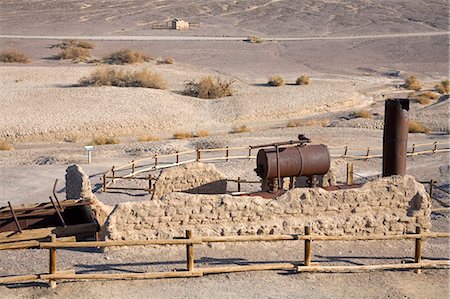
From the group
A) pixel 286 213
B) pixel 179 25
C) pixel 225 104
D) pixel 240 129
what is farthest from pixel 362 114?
pixel 179 25

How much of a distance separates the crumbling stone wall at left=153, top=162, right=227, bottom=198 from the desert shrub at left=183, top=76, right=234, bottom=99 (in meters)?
26.7

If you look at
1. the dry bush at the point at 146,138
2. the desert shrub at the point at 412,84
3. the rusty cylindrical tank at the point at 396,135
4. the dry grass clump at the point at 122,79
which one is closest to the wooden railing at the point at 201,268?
the rusty cylindrical tank at the point at 396,135

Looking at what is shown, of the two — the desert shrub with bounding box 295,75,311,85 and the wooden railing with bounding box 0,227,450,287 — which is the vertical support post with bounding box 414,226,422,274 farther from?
the desert shrub with bounding box 295,75,311,85

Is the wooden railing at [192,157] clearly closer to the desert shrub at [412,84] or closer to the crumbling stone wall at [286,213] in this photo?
the crumbling stone wall at [286,213]

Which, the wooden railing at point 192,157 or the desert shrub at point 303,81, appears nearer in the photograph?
the wooden railing at point 192,157

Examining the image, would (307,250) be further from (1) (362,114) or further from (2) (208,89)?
(2) (208,89)

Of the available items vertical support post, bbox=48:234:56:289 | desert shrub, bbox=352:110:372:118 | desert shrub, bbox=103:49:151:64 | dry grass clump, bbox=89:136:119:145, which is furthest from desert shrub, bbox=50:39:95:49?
vertical support post, bbox=48:234:56:289

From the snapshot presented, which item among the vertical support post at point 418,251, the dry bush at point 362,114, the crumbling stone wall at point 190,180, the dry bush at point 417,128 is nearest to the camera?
the vertical support post at point 418,251

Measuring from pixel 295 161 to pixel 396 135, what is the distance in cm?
290

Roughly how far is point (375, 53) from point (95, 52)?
26.2 metres

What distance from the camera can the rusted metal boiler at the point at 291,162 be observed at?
55.8 ft

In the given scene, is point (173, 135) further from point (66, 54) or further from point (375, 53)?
point (375, 53)

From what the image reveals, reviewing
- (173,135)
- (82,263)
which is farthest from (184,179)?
(173,135)

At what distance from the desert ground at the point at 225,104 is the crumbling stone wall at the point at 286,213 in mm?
434
